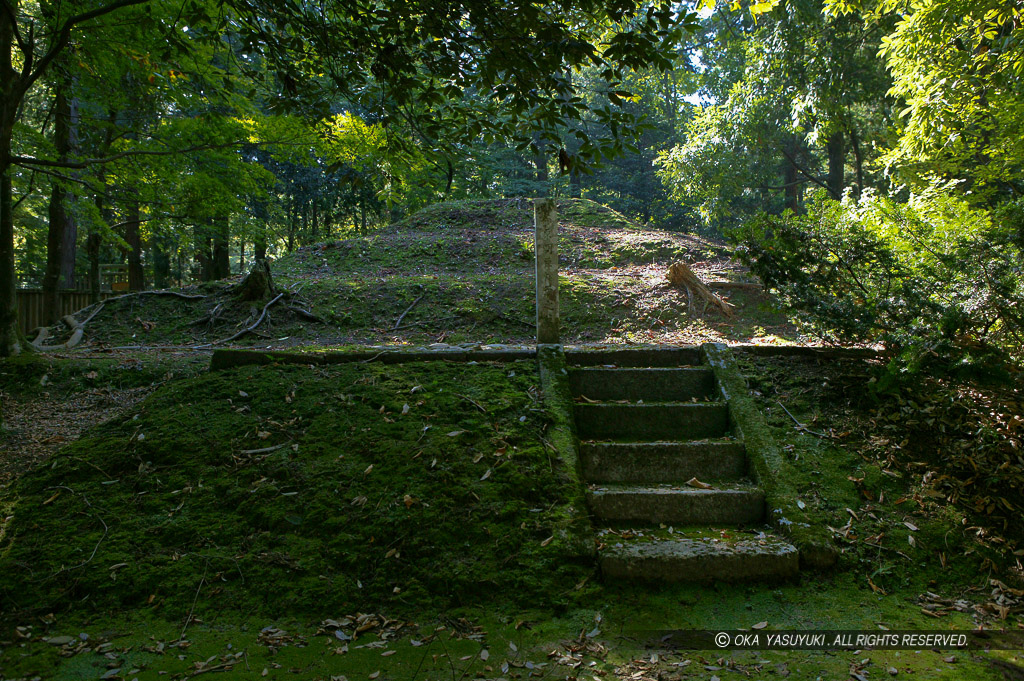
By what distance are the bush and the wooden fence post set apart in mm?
1594

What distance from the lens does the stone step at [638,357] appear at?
5.34 m

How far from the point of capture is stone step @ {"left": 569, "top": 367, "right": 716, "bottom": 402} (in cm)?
502

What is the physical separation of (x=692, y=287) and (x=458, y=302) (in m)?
3.65

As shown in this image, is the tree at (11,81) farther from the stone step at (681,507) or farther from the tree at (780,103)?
the tree at (780,103)

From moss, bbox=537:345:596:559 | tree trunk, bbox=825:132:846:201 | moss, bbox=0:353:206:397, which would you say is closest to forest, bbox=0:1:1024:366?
moss, bbox=0:353:206:397

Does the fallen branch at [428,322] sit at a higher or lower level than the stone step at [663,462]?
higher

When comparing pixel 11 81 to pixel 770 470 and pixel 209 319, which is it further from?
pixel 770 470

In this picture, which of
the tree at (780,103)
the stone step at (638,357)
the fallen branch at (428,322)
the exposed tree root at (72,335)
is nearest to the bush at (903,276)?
the stone step at (638,357)

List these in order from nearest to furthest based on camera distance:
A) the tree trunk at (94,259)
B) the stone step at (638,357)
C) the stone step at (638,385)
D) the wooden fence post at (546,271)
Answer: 1. the stone step at (638,385)
2. the stone step at (638,357)
3. the wooden fence post at (546,271)
4. the tree trunk at (94,259)

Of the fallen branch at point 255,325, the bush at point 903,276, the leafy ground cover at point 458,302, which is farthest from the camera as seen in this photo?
the leafy ground cover at point 458,302

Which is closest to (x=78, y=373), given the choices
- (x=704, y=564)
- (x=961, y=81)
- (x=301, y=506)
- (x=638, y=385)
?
(x=301, y=506)

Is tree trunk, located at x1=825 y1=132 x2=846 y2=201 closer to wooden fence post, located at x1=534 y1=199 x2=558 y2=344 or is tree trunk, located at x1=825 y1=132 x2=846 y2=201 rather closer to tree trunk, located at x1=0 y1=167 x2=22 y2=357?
wooden fence post, located at x1=534 y1=199 x2=558 y2=344

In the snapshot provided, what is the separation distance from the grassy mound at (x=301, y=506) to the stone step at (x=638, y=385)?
0.48 m

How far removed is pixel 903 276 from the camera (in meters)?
4.69
